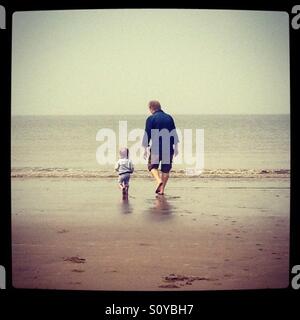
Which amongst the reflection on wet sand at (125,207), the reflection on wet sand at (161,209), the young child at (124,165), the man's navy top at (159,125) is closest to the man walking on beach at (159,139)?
the man's navy top at (159,125)

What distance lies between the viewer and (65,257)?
262 centimetres

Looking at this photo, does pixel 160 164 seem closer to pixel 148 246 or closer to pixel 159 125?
pixel 159 125

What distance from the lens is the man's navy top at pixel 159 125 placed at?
250cm

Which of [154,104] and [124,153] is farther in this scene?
[124,153]

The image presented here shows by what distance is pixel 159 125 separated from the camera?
2.49m

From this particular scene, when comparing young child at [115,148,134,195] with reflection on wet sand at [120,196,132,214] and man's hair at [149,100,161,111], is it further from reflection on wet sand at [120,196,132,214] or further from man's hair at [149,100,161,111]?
reflection on wet sand at [120,196,132,214]

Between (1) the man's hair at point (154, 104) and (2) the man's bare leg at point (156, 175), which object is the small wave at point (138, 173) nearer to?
(2) the man's bare leg at point (156, 175)

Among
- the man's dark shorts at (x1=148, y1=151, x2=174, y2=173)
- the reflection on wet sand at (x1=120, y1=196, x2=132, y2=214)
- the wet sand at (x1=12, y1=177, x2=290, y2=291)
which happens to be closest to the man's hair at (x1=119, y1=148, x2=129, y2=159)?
the man's dark shorts at (x1=148, y1=151, x2=174, y2=173)

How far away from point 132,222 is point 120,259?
20.6 inches

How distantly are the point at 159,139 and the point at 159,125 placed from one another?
10 centimetres

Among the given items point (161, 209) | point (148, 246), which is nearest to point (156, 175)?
point (148, 246)

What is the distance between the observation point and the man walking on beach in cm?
251
